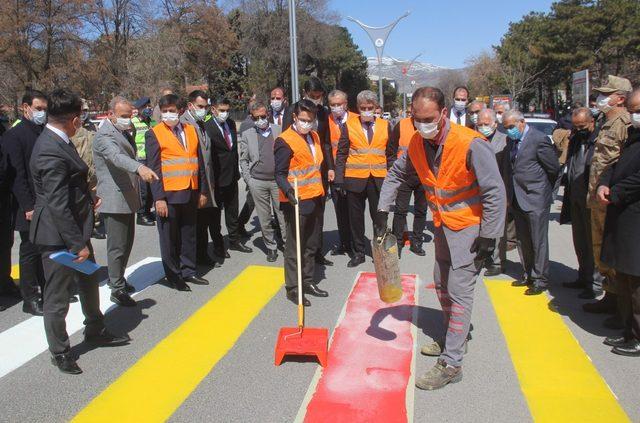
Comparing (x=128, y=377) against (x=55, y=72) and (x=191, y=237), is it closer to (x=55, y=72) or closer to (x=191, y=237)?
(x=191, y=237)

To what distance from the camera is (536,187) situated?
5.57 m

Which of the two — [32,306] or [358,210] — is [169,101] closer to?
[32,306]

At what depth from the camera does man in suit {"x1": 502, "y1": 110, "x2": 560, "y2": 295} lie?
218 inches

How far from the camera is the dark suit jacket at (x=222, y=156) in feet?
23.4

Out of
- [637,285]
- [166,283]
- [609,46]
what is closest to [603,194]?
[637,285]

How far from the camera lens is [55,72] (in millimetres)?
29531

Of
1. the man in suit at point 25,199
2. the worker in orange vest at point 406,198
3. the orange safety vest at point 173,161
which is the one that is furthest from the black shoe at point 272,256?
the man in suit at point 25,199

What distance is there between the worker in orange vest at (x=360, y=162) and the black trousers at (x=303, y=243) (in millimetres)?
1069

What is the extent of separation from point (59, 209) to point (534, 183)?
14.8ft

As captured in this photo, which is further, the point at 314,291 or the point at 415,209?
the point at 415,209

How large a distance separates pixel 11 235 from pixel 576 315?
5832mm

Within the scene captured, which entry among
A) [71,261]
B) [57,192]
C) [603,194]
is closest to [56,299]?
[71,261]

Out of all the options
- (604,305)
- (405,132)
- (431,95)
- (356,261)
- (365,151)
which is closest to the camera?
(431,95)

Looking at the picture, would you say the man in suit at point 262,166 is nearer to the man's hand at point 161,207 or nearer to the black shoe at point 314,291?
the black shoe at point 314,291
